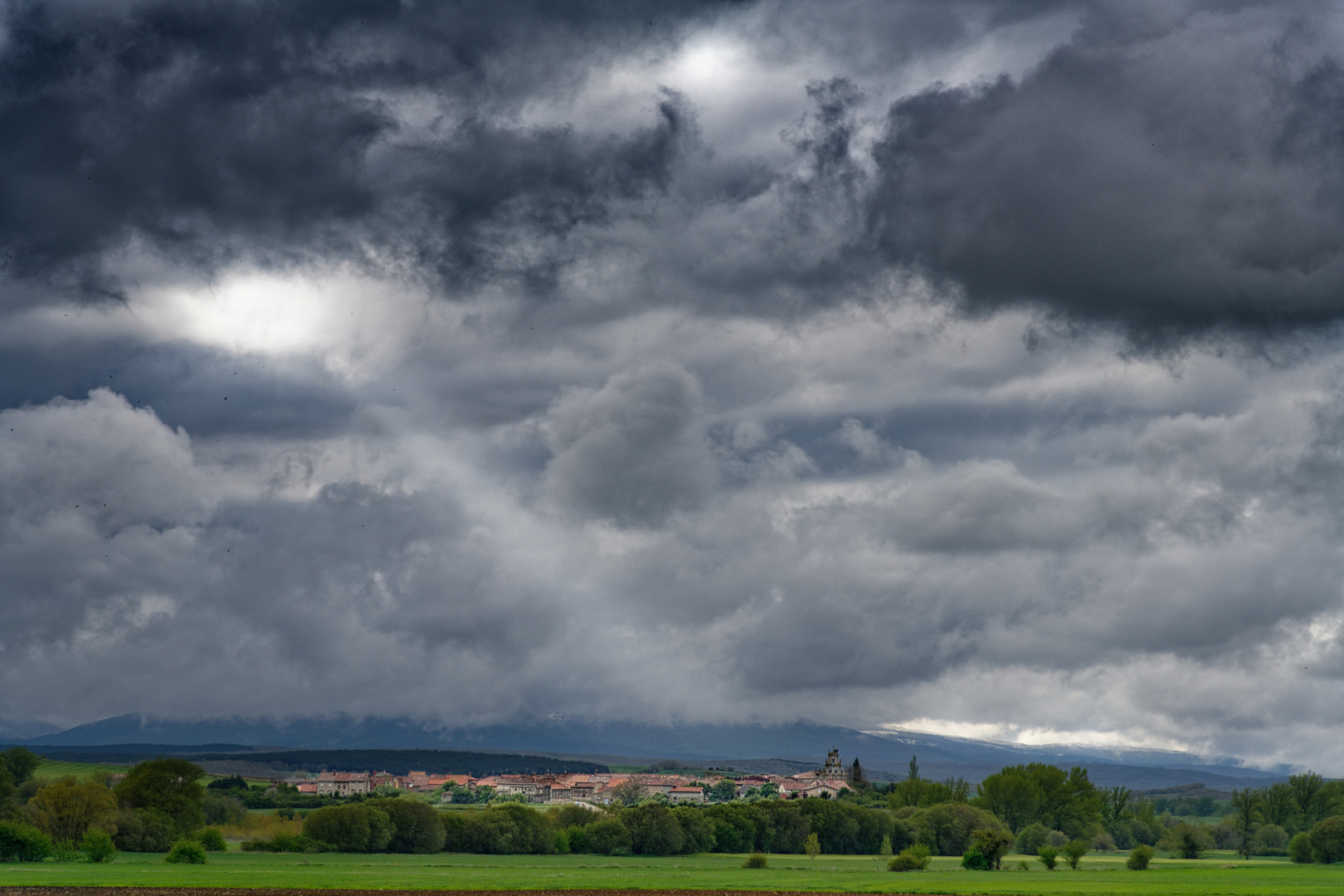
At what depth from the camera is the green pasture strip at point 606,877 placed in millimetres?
→ 75438

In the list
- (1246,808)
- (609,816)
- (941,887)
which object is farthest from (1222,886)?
(1246,808)

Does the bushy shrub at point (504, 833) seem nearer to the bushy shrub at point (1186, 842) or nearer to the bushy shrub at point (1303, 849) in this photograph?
Result: the bushy shrub at point (1186, 842)

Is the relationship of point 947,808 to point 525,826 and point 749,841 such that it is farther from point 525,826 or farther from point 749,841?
point 525,826

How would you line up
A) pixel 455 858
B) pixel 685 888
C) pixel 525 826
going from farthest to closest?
pixel 525 826
pixel 455 858
pixel 685 888

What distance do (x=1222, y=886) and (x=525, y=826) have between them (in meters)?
85.6

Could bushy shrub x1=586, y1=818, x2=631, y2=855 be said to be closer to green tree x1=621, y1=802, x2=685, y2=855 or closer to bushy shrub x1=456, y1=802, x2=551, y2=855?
bushy shrub x1=456, y1=802, x2=551, y2=855

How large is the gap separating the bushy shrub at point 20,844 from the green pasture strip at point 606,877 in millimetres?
3573

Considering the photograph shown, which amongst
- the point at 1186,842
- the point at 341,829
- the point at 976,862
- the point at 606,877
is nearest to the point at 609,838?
the point at 341,829

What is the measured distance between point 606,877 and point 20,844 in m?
47.8

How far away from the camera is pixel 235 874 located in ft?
269

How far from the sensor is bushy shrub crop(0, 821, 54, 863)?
9269cm

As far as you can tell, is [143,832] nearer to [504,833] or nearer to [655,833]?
[504,833]

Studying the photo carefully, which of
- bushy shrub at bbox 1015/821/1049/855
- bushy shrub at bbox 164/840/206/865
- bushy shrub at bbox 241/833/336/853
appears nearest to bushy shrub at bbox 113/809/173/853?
bushy shrub at bbox 241/833/336/853

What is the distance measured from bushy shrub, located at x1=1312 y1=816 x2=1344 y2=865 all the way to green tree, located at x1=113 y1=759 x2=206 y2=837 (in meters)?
137
